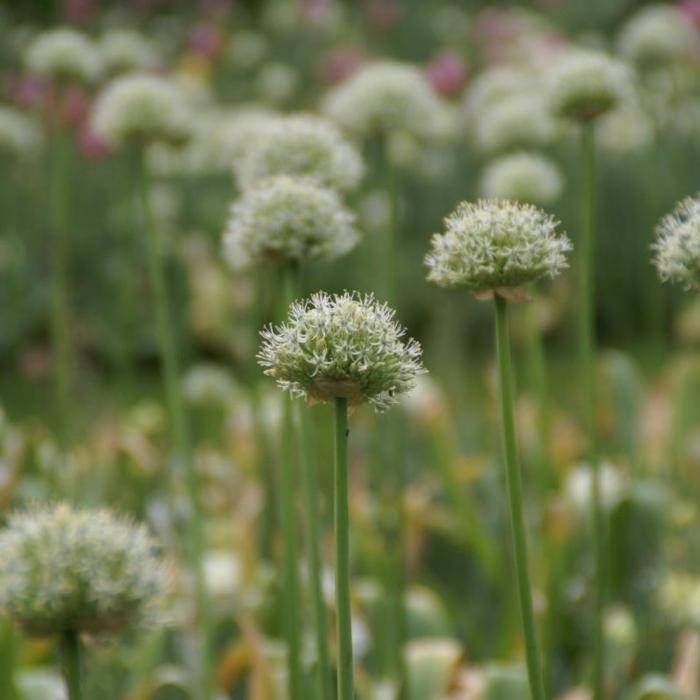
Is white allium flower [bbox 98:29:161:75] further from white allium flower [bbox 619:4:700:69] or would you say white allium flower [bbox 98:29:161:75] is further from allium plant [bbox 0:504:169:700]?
allium plant [bbox 0:504:169:700]

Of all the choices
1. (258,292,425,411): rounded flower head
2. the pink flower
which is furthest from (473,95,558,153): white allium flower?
the pink flower

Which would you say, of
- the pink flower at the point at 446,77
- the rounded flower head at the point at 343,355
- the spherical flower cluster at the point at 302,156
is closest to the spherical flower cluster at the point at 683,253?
the rounded flower head at the point at 343,355

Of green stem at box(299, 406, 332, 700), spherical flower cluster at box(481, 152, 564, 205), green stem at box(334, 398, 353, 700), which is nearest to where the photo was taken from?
green stem at box(334, 398, 353, 700)

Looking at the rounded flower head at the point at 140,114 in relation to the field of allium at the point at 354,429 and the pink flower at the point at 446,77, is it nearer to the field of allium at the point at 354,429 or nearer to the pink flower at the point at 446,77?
the field of allium at the point at 354,429

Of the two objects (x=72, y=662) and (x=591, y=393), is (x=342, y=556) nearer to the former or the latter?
(x=72, y=662)

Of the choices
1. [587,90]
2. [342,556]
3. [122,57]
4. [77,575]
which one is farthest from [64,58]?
[342,556]

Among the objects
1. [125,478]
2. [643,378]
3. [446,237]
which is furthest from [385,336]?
[643,378]
